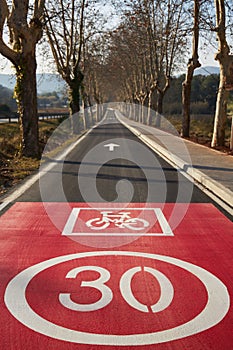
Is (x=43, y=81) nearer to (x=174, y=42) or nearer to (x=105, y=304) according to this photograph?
(x=174, y=42)

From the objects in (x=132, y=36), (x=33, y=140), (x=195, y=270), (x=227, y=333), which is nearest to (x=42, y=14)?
(x=33, y=140)

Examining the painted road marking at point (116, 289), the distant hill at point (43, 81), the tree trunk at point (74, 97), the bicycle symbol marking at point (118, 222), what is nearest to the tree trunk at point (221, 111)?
the distant hill at point (43, 81)

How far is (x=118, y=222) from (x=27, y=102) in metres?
10.1

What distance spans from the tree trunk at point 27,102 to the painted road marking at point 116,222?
29.3 ft

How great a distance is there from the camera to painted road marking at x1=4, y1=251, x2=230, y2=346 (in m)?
3.53

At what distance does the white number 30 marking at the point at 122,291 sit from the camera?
4062mm

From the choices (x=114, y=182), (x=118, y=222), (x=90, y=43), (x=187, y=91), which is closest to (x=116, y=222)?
(x=118, y=222)

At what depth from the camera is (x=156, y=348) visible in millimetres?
3402

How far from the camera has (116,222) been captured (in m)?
7.10

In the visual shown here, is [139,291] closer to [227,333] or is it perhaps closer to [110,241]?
[227,333]

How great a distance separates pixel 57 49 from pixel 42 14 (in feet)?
48.8

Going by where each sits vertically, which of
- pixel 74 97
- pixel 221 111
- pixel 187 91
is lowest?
pixel 221 111

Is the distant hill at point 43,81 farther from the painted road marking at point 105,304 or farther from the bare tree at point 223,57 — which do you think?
the painted road marking at point 105,304

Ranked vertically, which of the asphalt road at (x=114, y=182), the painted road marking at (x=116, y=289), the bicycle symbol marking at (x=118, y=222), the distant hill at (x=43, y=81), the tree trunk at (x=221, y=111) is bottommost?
the asphalt road at (x=114, y=182)
